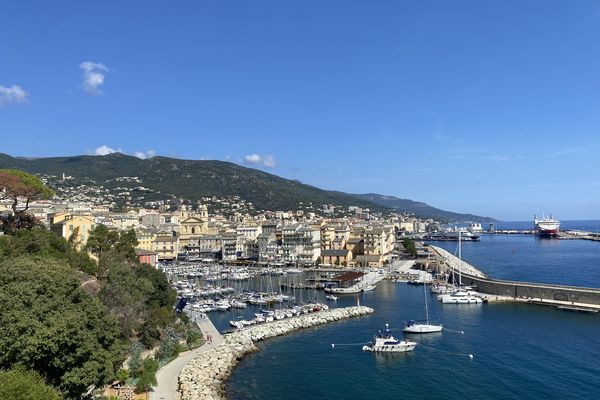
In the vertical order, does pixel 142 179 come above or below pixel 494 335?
above

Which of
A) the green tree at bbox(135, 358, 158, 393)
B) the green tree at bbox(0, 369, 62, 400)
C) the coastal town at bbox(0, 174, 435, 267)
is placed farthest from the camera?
the coastal town at bbox(0, 174, 435, 267)

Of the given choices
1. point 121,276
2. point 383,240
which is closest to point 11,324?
point 121,276

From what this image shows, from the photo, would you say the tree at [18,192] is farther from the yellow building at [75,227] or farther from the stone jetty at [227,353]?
the stone jetty at [227,353]

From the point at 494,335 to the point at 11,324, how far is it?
29.0 metres

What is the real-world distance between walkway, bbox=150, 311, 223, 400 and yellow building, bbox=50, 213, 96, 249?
54.0 feet

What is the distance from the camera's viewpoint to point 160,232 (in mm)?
83625

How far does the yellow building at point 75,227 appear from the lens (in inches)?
1617

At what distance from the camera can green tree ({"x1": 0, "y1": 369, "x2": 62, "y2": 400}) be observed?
11.8m

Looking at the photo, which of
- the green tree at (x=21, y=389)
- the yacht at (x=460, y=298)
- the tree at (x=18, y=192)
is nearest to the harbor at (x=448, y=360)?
the yacht at (x=460, y=298)

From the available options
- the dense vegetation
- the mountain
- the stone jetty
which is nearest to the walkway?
the stone jetty

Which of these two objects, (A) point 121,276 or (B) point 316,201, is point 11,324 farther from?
(B) point 316,201

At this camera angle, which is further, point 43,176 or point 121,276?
point 43,176

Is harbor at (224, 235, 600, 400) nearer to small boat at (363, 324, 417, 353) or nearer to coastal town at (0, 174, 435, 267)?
small boat at (363, 324, 417, 353)

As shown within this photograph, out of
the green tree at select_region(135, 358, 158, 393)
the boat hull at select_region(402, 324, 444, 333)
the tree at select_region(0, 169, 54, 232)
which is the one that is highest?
the tree at select_region(0, 169, 54, 232)
